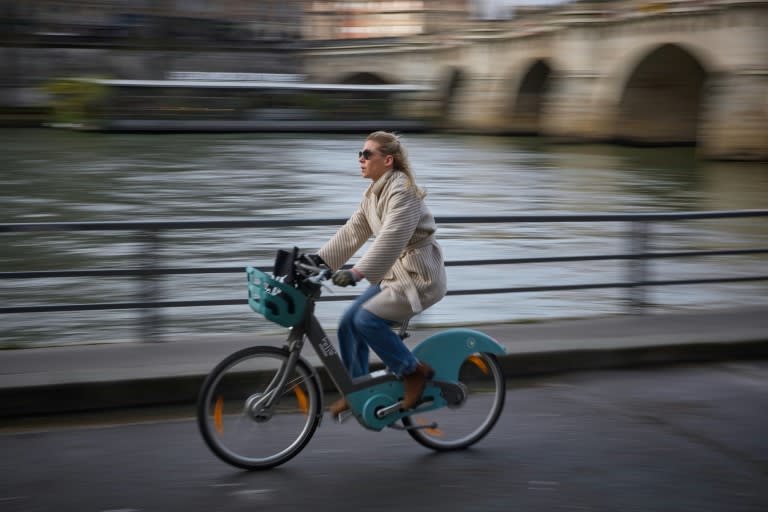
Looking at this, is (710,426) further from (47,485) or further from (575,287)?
(47,485)

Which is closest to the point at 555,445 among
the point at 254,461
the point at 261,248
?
the point at 254,461

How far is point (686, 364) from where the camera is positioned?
6797 mm

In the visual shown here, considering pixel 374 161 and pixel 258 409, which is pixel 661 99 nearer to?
pixel 374 161

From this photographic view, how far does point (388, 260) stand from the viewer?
4531mm

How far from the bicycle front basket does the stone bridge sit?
31.9 meters

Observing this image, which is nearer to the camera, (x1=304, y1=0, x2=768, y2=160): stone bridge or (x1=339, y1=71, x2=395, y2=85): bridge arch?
(x1=304, y1=0, x2=768, y2=160): stone bridge

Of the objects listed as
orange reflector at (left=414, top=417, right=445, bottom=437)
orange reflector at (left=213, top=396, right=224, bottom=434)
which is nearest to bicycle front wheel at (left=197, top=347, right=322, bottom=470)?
orange reflector at (left=213, top=396, right=224, bottom=434)

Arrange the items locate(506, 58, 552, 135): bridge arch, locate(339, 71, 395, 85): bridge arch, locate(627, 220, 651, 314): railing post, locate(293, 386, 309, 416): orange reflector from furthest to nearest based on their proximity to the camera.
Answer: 1. locate(339, 71, 395, 85): bridge arch
2. locate(506, 58, 552, 135): bridge arch
3. locate(627, 220, 651, 314): railing post
4. locate(293, 386, 309, 416): orange reflector

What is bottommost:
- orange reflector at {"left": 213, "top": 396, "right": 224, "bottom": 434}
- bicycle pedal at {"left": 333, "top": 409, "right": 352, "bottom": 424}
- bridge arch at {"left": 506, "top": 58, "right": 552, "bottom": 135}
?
bridge arch at {"left": 506, "top": 58, "right": 552, "bottom": 135}

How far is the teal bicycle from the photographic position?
4.47 meters

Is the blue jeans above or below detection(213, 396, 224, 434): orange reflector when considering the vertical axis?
above

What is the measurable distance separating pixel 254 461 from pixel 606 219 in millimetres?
3932

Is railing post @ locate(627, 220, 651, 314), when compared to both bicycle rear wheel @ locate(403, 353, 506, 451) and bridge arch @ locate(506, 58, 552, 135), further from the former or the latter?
bridge arch @ locate(506, 58, 552, 135)

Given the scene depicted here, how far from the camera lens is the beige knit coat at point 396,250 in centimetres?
452
